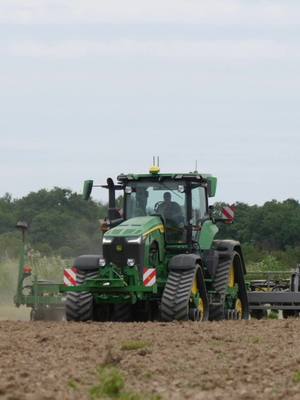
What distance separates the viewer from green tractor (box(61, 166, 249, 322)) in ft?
69.5

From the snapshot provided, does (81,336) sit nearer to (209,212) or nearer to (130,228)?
(130,228)

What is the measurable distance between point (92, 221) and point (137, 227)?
25217 millimetres

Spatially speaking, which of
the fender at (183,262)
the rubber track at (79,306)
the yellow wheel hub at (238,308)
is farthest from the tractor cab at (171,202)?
the yellow wheel hub at (238,308)

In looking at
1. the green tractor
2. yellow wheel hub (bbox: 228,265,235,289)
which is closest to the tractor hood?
the green tractor

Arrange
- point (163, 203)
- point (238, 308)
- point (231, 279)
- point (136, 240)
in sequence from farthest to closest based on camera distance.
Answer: point (238, 308), point (231, 279), point (163, 203), point (136, 240)

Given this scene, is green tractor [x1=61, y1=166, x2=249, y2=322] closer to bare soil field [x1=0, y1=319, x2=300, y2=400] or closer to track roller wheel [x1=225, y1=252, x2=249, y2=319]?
track roller wheel [x1=225, y1=252, x2=249, y2=319]

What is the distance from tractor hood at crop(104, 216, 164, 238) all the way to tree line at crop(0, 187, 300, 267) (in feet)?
60.1

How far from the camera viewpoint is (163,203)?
73.7 feet

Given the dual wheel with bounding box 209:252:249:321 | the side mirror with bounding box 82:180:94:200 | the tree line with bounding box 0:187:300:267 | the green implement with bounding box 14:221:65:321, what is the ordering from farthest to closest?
the tree line with bounding box 0:187:300:267 → the green implement with bounding box 14:221:65:321 → the dual wheel with bounding box 209:252:249:321 → the side mirror with bounding box 82:180:94:200

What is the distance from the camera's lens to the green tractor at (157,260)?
21188 mm

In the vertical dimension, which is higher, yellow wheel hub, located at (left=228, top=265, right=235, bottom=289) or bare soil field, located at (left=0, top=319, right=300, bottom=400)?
yellow wheel hub, located at (left=228, top=265, right=235, bottom=289)


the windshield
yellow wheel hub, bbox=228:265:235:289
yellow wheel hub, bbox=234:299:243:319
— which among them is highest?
the windshield

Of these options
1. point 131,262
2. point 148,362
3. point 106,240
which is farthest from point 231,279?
point 148,362

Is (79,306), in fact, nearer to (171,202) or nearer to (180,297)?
(180,297)
